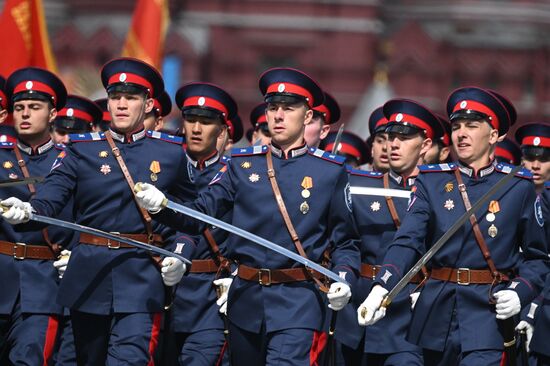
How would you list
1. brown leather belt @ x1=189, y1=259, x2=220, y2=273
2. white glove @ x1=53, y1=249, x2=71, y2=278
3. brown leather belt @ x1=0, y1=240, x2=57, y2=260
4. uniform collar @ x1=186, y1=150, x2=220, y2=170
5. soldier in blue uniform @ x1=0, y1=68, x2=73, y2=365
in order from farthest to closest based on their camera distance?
uniform collar @ x1=186, y1=150, x2=220, y2=170, brown leather belt @ x1=189, y1=259, x2=220, y2=273, brown leather belt @ x1=0, y1=240, x2=57, y2=260, white glove @ x1=53, y1=249, x2=71, y2=278, soldier in blue uniform @ x1=0, y1=68, x2=73, y2=365

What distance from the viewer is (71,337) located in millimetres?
9859

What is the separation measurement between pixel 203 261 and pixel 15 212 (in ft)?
7.05

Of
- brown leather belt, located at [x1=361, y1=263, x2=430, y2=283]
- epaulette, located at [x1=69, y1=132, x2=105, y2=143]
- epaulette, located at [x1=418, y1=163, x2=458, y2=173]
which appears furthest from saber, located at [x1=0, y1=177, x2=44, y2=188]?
brown leather belt, located at [x1=361, y1=263, x2=430, y2=283]

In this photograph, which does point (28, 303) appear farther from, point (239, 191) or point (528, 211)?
point (528, 211)

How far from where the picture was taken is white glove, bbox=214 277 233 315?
10.1 metres

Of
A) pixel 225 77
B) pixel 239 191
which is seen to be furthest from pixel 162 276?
pixel 225 77

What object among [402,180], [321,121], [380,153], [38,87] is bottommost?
[402,180]

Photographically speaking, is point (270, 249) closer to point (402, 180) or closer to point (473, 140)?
point (473, 140)

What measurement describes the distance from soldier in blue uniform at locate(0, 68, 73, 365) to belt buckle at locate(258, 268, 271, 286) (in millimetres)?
1630

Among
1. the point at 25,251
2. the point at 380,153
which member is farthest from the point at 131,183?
the point at 380,153

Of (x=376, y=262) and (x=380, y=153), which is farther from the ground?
(x=380, y=153)

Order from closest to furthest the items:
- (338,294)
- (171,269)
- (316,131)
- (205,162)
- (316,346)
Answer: (338,294), (316,346), (171,269), (205,162), (316,131)

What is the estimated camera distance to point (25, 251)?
9938 mm

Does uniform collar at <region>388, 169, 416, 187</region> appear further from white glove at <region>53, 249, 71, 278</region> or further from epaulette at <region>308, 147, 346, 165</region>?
white glove at <region>53, 249, 71, 278</region>
